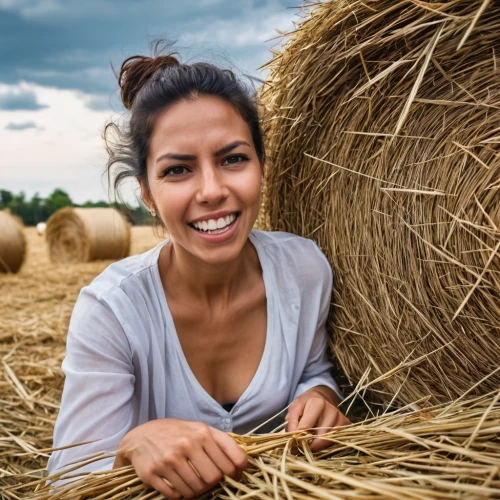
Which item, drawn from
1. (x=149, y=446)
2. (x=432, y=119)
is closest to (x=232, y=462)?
(x=149, y=446)

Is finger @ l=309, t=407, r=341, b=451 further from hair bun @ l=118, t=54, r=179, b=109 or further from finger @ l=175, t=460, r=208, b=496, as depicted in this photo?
hair bun @ l=118, t=54, r=179, b=109

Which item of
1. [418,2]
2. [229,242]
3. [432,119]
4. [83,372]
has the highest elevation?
[418,2]

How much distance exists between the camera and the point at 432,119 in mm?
1598

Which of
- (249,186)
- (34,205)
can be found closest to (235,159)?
(249,186)

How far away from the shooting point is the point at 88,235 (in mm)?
6520

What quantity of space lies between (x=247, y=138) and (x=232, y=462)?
0.91 metres

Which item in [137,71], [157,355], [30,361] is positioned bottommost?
[30,361]

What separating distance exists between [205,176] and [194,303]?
Answer: 1.48 feet

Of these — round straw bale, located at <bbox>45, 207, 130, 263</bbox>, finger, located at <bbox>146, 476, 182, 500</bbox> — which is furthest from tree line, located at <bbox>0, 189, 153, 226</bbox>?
finger, located at <bbox>146, 476, 182, 500</bbox>

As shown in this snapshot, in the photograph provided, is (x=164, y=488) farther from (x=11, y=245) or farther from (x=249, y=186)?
(x=11, y=245)

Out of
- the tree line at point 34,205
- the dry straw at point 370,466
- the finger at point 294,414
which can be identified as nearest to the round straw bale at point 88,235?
the finger at point 294,414

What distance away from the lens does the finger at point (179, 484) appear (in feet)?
3.95

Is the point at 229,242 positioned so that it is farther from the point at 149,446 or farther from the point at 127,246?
the point at 127,246

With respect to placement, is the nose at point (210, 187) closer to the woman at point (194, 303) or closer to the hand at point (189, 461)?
the woman at point (194, 303)
